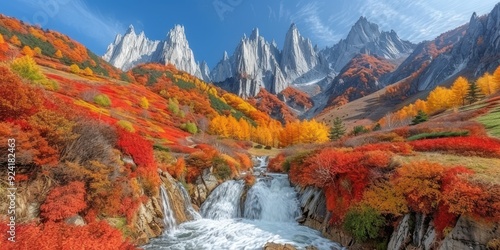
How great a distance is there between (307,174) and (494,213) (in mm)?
15712

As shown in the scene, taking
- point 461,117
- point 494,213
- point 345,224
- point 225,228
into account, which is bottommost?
point 225,228

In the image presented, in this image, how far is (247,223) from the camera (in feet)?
78.6

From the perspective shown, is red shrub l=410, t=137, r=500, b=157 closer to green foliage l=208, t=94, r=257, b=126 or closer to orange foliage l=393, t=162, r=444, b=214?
orange foliage l=393, t=162, r=444, b=214

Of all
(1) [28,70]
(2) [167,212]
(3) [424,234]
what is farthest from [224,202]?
(1) [28,70]

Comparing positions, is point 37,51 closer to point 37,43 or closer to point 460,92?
point 37,43

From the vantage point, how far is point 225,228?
22.6m

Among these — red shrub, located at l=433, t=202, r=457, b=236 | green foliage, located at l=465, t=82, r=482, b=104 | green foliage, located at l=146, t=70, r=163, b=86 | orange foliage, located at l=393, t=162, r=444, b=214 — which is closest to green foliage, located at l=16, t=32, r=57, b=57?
green foliage, located at l=146, t=70, r=163, b=86

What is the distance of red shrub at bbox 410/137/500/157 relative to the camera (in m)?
20.2

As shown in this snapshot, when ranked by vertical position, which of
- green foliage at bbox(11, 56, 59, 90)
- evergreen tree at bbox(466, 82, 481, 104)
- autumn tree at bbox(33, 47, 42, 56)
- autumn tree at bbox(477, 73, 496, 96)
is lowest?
green foliage at bbox(11, 56, 59, 90)

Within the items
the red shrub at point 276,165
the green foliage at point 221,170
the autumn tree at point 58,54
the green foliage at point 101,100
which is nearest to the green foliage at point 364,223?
the green foliage at point 221,170

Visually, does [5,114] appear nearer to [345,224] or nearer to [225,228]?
[225,228]

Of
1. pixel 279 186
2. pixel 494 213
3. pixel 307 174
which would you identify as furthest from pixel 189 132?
pixel 494 213

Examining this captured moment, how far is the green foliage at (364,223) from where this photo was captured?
52.7 ft

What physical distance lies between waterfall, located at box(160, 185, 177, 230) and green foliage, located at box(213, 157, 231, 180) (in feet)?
29.4
